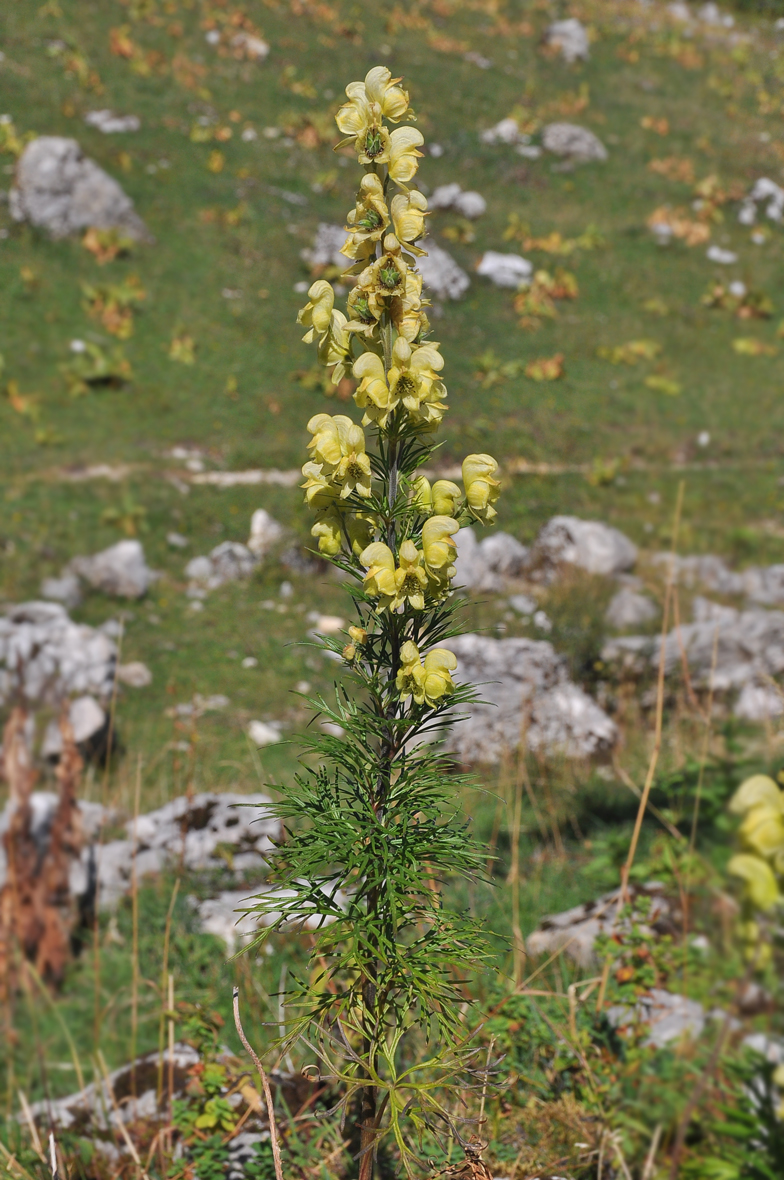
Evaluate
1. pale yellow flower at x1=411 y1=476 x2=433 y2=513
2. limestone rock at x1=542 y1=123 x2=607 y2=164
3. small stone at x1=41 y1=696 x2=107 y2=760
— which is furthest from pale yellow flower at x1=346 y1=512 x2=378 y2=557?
limestone rock at x1=542 y1=123 x2=607 y2=164

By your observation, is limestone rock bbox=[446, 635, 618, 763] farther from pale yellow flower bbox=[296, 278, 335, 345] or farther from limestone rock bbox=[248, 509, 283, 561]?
pale yellow flower bbox=[296, 278, 335, 345]

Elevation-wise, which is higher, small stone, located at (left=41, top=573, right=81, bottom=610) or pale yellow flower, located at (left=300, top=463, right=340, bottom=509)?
small stone, located at (left=41, top=573, right=81, bottom=610)

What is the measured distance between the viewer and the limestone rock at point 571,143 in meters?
20.7

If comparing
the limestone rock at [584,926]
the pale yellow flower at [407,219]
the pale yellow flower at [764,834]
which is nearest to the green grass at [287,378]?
the limestone rock at [584,926]

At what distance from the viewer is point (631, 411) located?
1415 centimetres

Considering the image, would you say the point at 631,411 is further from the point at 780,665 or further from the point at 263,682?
the point at 263,682

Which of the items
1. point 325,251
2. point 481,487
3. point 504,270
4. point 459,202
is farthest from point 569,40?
point 481,487

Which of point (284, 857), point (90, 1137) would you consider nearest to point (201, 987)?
point (90, 1137)

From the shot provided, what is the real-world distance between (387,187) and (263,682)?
7.73 meters

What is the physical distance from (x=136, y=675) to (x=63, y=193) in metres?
9.96

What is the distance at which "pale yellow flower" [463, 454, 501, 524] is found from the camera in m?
1.71

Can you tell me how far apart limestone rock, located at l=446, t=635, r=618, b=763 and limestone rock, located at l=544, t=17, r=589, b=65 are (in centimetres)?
2291

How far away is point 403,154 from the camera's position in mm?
1601

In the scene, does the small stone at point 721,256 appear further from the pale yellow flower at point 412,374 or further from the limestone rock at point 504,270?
the pale yellow flower at point 412,374
